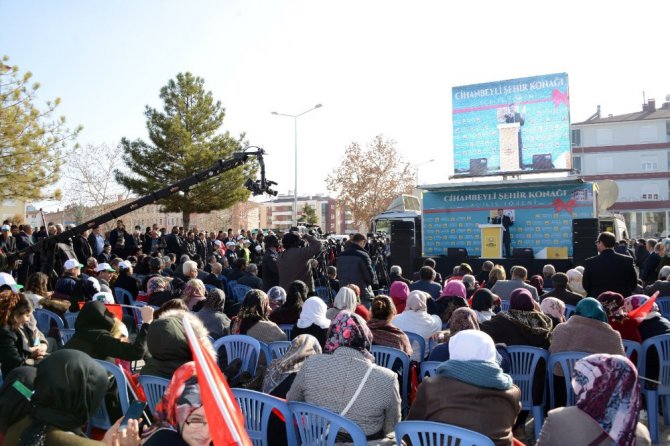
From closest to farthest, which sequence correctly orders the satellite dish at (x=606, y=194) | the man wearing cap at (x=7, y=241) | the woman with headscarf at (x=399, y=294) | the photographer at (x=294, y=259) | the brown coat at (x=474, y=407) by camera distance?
the brown coat at (x=474, y=407)
the woman with headscarf at (x=399, y=294)
the photographer at (x=294, y=259)
the man wearing cap at (x=7, y=241)
the satellite dish at (x=606, y=194)

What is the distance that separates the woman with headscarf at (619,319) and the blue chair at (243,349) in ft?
10.2

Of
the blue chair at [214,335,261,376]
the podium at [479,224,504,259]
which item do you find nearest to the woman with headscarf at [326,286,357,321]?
the blue chair at [214,335,261,376]

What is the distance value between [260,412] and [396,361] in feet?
5.56

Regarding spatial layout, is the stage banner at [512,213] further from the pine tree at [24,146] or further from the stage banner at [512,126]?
the pine tree at [24,146]

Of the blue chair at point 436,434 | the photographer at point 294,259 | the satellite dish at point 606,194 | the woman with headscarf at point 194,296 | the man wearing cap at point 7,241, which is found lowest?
the blue chair at point 436,434

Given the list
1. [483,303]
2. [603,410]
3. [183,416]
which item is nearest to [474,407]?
[603,410]

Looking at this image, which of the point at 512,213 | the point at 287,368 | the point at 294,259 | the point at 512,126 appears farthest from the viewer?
the point at 512,126

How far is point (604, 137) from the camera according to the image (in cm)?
5534

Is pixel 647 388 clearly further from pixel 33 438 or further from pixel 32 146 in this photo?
pixel 32 146

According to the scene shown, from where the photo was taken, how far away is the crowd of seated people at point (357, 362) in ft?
7.79

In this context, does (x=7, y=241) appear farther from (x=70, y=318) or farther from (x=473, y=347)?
(x=473, y=347)

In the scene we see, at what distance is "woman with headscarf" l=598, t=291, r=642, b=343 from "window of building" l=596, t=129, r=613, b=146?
54.6 meters

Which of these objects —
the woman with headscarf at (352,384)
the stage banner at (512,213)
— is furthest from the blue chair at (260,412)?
the stage banner at (512,213)

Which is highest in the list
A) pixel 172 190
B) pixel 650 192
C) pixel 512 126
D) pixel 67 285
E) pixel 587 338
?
pixel 512 126
